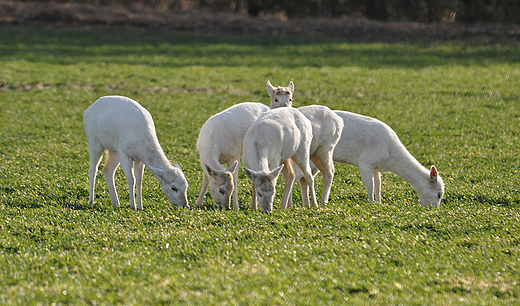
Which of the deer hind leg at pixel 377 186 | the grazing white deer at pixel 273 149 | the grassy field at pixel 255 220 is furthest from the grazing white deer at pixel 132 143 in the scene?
the deer hind leg at pixel 377 186

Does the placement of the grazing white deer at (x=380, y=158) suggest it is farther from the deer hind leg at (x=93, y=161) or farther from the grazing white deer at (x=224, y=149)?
the deer hind leg at (x=93, y=161)

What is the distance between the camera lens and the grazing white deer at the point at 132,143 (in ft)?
27.0

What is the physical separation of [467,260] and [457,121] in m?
11.8

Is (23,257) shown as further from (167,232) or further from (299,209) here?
(299,209)

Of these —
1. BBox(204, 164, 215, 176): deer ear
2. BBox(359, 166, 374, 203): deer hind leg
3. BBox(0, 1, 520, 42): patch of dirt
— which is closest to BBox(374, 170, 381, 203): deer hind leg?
BBox(359, 166, 374, 203): deer hind leg

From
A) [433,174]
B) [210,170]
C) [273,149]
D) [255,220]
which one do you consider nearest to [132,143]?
[210,170]

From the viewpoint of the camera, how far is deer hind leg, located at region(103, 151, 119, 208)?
8.91m

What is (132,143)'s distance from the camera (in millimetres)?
8227

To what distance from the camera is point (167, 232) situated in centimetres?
721

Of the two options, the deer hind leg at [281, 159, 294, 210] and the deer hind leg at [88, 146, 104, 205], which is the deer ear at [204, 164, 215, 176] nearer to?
the deer hind leg at [281, 159, 294, 210]

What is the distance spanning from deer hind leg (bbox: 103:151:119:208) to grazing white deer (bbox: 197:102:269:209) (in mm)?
1325

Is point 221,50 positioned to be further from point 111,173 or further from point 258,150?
point 258,150

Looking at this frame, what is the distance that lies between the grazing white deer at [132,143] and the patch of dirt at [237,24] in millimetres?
24363

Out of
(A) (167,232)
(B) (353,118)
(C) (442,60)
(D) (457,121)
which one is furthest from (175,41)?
(A) (167,232)
